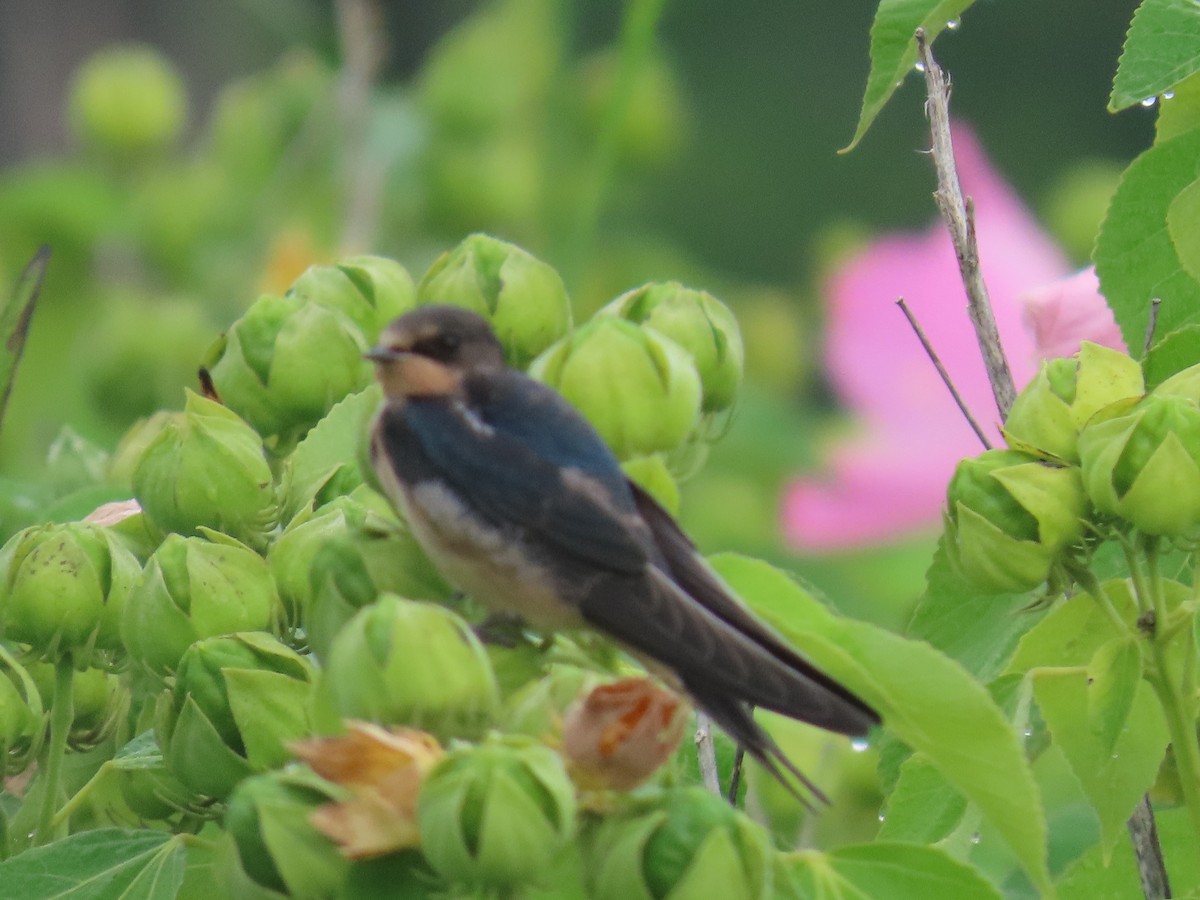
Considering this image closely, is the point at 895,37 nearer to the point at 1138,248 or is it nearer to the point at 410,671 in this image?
the point at 1138,248

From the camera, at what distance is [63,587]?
0.62 m

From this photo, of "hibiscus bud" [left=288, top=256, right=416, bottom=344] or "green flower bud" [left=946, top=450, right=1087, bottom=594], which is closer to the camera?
"green flower bud" [left=946, top=450, right=1087, bottom=594]

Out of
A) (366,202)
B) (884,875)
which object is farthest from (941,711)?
(366,202)

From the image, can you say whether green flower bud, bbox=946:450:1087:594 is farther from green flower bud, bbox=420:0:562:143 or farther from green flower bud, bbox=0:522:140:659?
green flower bud, bbox=420:0:562:143

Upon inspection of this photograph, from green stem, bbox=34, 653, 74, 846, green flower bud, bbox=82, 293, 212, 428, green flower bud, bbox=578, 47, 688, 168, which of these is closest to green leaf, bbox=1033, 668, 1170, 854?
green stem, bbox=34, 653, 74, 846

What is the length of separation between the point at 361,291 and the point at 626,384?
18 cm

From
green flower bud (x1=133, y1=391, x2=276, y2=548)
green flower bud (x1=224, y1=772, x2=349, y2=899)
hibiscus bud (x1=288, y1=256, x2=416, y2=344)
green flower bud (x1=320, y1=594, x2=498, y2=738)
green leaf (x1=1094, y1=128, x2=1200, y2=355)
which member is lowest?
green flower bud (x1=224, y1=772, x2=349, y2=899)

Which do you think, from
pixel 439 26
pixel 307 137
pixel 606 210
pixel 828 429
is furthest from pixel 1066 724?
pixel 439 26

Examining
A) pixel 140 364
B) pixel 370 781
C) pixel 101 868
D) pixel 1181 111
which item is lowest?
pixel 140 364

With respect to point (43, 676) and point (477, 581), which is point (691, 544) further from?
point (43, 676)

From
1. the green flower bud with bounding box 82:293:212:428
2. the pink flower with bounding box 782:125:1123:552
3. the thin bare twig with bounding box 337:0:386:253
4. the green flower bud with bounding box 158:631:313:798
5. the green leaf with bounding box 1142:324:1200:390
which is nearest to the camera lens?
the green flower bud with bounding box 158:631:313:798

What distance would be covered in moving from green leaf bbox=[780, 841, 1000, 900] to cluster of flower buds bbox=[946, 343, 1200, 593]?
11cm

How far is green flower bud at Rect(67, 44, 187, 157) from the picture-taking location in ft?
6.22

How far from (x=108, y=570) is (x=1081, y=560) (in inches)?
12.8
